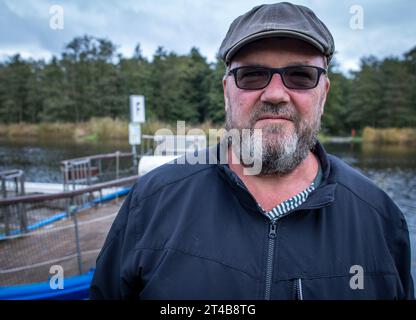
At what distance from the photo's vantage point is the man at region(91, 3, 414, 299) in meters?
1.26

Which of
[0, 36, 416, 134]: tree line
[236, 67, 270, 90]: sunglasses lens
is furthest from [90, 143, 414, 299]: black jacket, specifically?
[0, 36, 416, 134]: tree line

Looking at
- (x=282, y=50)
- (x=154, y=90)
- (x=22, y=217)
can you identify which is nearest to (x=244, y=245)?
(x=282, y=50)

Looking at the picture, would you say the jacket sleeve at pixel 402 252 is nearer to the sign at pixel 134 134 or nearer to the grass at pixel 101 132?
the sign at pixel 134 134

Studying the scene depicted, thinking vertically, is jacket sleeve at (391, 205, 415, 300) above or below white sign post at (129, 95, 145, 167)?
below

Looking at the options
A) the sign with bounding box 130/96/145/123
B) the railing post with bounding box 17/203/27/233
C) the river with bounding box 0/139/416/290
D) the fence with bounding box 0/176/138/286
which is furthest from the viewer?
the river with bounding box 0/139/416/290

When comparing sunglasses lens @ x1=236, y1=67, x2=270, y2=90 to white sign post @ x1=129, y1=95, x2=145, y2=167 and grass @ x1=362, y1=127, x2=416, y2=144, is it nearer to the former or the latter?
white sign post @ x1=129, y1=95, x2=145, y2=167

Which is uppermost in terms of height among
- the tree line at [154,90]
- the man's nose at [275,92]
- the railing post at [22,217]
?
the tree line at [154,90]

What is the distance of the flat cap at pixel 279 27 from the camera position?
1.33 m

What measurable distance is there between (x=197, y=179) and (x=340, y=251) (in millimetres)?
646

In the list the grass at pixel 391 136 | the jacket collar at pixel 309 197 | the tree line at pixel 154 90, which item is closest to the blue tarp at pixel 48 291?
the jacket collar at pixel 309 197

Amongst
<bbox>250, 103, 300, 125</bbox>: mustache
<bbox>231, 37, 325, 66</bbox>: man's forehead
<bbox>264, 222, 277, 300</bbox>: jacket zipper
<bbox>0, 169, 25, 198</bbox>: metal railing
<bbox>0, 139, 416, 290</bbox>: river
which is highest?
<bbox>231, 37, 325, 66</bbox>: man's forehead

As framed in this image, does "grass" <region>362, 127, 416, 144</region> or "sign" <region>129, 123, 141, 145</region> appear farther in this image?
"grass" <region>362, 127, 416, 144</region>

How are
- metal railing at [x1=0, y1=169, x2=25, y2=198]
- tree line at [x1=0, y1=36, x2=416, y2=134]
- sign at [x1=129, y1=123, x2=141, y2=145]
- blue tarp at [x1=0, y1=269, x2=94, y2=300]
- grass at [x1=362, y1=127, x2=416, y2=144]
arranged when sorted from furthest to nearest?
1. tree line at [x1=0, y1=36, x2=416, y2=134]
2. grass at [x1=362, y1=127, x2=416, y2=144]
3. sign at [x1=129, y1=123, x2=141, y2=145]
4. metal railing at [x1=0, y1=169, x2=25, y2=198]
5. blue tarp at [x1=0, y1=269, x2=94, y2=300]

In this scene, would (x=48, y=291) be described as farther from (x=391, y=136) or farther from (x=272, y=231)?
(x=391, y=136)
